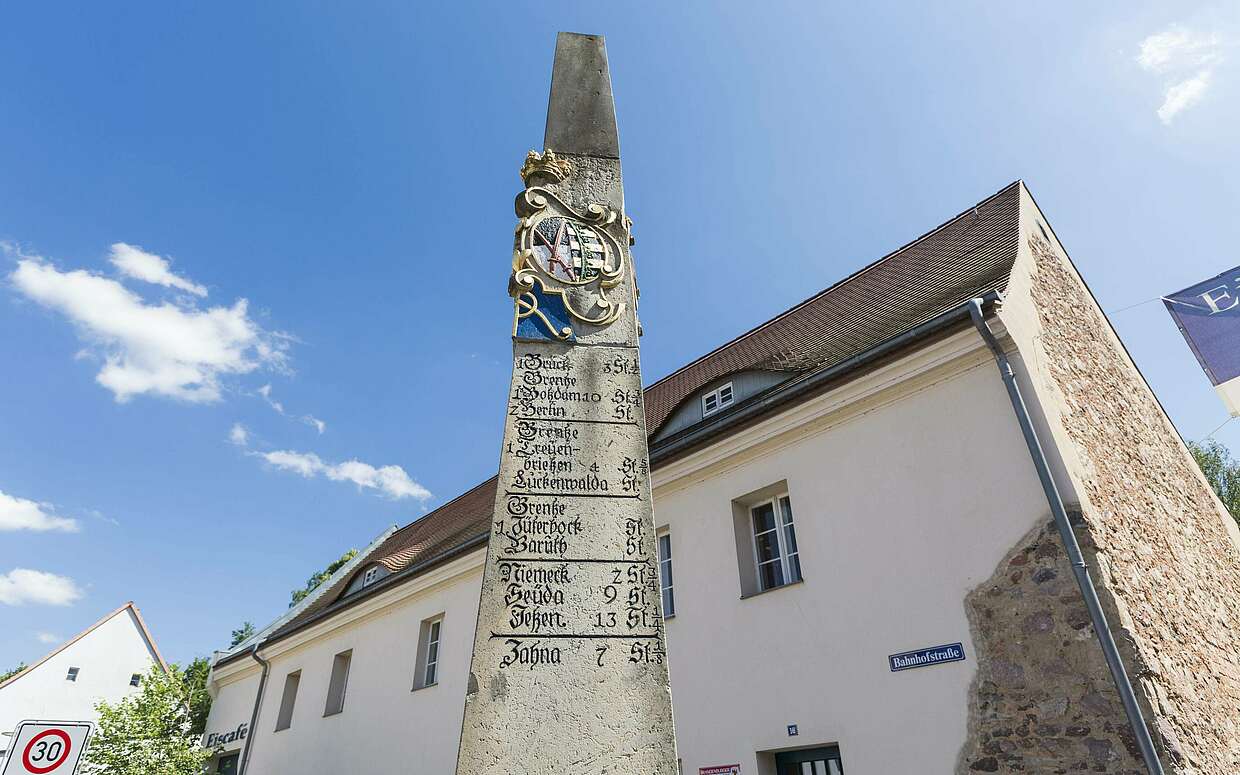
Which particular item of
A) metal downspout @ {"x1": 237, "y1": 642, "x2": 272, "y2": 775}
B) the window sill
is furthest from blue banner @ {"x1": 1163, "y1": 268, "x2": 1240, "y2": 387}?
metal downspout @ {"x1": 237, "y1": 642, "x2": 272, "y2": 775}

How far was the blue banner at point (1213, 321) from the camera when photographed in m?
10.4

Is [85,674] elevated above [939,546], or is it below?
above

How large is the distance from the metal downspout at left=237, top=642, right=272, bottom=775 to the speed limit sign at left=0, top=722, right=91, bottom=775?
13341 mm

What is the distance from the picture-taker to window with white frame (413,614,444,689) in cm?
1288

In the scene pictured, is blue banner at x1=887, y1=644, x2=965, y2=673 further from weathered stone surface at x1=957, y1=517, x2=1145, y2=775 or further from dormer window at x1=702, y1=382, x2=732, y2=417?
dormer window at x1=702, y1=382, x2=732, y2=417

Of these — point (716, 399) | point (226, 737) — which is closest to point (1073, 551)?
point (716, 399)

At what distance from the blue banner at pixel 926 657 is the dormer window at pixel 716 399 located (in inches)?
166

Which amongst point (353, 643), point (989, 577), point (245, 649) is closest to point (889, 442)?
point (989, 577)

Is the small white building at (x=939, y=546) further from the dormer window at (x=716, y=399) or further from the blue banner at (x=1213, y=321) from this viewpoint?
the blue banner at (x=1213, y=321)

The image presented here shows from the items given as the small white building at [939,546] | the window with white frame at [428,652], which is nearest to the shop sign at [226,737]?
the window with white frame at [428,652]

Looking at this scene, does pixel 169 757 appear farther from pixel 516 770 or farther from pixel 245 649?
pixel 516 770

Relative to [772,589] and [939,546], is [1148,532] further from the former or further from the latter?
[772,589]

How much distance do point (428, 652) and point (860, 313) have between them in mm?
9298

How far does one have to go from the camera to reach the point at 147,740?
17.1 metres
